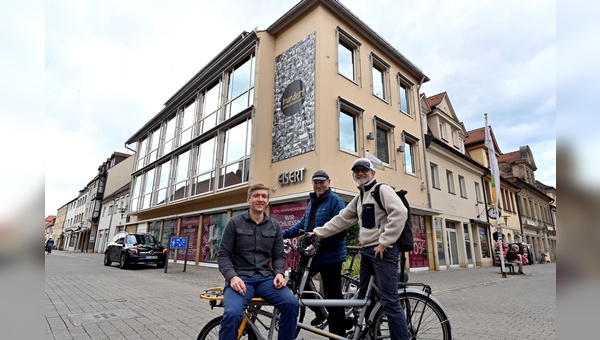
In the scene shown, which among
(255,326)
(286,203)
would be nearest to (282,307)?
(255,326)

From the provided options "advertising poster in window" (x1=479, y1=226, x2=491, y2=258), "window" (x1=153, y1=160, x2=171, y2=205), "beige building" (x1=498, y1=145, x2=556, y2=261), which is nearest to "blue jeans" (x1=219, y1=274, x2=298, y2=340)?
"window" (x1=153, y1=160, x2=171, y2=205)

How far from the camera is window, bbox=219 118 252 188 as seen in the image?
1317 cm

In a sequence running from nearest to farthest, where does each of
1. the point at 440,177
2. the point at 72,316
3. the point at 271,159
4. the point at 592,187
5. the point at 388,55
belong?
the point at 592,187 < the point at 72,316 < the point at 271,159 < the point at 388,55 < the point at 440,177

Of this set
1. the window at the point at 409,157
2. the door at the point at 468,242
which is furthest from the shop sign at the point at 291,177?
the door at the point at 468,242

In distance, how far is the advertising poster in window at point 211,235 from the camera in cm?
1512

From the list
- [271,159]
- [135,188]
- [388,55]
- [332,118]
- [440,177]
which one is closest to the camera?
[332,118]

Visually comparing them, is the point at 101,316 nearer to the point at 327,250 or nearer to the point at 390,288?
the point at 327,250

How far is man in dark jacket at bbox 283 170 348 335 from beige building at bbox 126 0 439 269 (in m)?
6.95

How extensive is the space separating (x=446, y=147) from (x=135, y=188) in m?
22.7

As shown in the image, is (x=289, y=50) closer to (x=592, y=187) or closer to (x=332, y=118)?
(x=332, y=118)

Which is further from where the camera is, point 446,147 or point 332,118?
point 446,147

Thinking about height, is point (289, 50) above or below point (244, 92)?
above

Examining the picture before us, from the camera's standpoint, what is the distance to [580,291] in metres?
0.86

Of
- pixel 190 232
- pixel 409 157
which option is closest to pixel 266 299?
pixel 409 157
